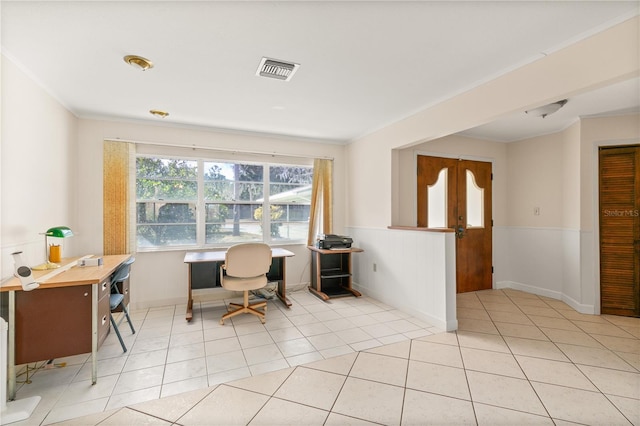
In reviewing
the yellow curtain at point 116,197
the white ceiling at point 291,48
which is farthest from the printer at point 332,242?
the yellow curtain at point 116,197

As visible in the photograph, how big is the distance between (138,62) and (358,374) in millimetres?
3024

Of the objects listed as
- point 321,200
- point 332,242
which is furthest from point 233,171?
point 332,242

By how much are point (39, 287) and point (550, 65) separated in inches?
161

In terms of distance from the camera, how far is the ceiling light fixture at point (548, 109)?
3.19m

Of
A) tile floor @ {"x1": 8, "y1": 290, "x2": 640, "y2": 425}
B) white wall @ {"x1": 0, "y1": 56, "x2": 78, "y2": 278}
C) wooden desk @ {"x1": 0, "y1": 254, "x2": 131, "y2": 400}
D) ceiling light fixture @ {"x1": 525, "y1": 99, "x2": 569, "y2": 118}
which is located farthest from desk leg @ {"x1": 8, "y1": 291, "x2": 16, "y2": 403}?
ceiling light fixture @ {"x1": 525, "y1": 99, "x2": 569, "y2": 118}

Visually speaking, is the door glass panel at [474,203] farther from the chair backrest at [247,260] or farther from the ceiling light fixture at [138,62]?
the ceiling light fixture at [138,62]

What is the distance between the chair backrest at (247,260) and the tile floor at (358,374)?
1.98 feet

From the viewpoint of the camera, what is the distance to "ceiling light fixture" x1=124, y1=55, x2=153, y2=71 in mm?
2295

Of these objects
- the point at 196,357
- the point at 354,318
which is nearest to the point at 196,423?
the point at 196,357

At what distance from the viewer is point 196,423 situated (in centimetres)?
178

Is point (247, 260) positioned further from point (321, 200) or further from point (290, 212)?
point (321, 200)

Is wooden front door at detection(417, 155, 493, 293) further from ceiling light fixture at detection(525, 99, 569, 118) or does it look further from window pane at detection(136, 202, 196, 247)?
window pane at detection(136, 202, 196, 247)

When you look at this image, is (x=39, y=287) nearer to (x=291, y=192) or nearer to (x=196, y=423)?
(x=196, y=423)

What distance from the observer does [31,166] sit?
262 cm
